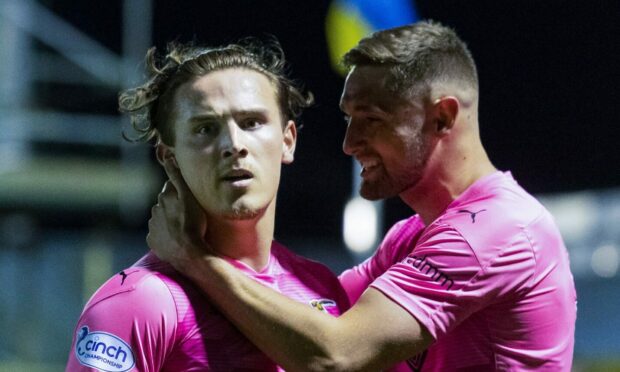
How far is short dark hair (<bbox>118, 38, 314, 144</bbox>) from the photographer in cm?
293

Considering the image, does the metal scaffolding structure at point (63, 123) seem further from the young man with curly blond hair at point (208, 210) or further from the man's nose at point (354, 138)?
the young man with curly blond hair at point (208, 210)

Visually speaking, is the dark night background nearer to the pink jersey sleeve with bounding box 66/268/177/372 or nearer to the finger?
the finger

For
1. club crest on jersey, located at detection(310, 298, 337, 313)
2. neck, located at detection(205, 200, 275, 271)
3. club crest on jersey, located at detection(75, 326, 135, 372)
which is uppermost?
neck, located at detection(205, 200, 275, 271)

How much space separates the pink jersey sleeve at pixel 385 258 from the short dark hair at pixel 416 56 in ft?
1.44

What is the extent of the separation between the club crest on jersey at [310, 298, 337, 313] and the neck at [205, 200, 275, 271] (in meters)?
0.17

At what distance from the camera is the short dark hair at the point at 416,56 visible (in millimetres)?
3209

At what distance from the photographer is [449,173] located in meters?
3.23

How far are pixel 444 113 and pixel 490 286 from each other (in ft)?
1.74

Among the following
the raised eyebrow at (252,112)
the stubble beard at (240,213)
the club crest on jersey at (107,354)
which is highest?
the raised eyebrow at (252,112)

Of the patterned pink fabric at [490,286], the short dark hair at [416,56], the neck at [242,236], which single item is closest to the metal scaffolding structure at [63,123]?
the short dark hair at [416,56]

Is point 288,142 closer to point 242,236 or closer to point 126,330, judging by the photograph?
point 242,236

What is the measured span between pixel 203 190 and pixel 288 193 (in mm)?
8125

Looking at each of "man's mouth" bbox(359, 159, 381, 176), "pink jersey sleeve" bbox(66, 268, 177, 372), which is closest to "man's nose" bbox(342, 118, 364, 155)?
"man's mouth" bbox(359, 159, 381, 176)

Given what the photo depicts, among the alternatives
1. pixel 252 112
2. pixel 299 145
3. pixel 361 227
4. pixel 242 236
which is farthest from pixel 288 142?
pixel 299 145
